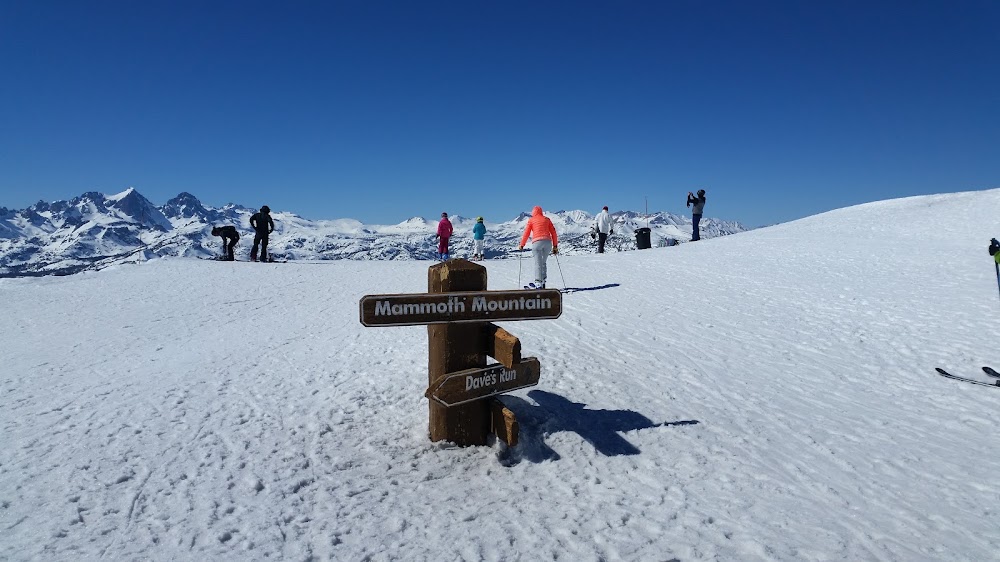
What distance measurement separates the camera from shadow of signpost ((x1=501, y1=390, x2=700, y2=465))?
5.21m

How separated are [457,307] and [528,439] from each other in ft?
5.70

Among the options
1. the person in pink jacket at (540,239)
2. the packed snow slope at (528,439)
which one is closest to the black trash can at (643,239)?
the packed snow slope at (528,439)

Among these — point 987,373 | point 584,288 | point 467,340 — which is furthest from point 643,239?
point 467,340

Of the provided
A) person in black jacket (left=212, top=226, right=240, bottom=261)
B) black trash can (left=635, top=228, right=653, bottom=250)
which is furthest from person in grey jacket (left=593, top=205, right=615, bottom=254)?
person in black jacket (left=212, top=226, right=240, bottom=261)

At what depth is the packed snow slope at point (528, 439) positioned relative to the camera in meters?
3.85

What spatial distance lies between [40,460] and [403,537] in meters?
3.66

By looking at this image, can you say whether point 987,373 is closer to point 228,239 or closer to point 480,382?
point 480,382

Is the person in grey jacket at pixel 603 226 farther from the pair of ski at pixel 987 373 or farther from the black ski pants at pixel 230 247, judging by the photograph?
the pair of ski at pixel 987 373

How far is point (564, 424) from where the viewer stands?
5758 mm

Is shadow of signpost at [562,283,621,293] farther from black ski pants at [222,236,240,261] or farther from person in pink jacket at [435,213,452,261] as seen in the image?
black ski pants at [222,236,240,261]

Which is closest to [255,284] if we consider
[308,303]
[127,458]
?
[308,303]

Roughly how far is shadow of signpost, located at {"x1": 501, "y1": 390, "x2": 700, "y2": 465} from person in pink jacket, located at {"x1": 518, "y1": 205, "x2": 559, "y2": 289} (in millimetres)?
6359

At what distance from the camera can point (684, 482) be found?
4.76 meters

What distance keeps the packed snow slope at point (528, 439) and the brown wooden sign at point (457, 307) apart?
56.0 inches
